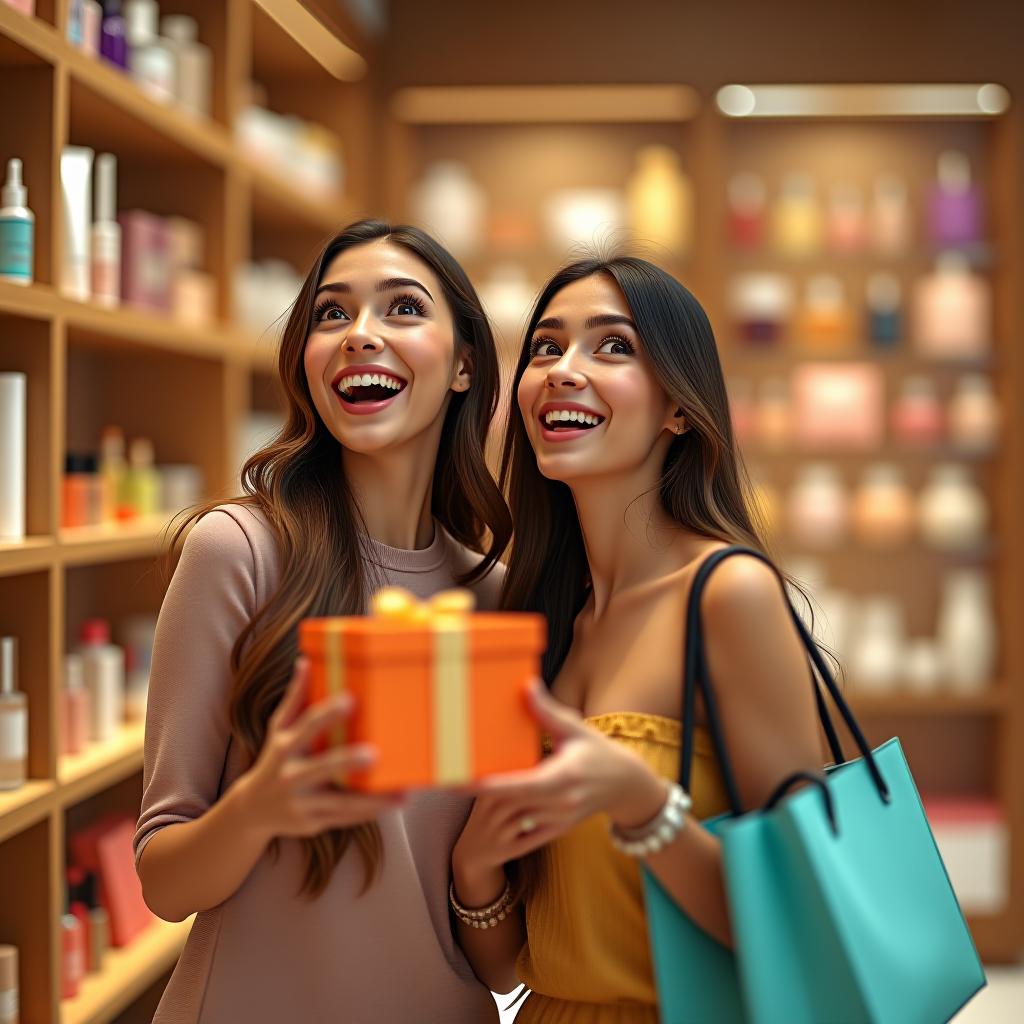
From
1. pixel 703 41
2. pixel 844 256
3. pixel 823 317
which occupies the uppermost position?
pixel 703 41

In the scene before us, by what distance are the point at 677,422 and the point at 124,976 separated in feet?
5.91

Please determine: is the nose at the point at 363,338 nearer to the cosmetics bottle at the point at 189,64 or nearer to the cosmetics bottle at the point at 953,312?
the cosmetics bottle at the point at 189,64

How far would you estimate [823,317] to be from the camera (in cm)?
437

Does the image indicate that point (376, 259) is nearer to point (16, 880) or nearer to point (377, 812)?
point (377, 812)

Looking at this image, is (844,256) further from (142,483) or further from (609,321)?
(609,321)

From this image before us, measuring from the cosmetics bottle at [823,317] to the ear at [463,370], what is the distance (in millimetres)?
2861

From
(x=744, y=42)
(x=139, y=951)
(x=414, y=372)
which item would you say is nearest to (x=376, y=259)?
(x=414, y=372)

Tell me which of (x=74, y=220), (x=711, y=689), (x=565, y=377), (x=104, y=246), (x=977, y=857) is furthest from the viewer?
(x=977, y=857)

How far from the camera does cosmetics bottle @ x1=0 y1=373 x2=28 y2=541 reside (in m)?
2.11

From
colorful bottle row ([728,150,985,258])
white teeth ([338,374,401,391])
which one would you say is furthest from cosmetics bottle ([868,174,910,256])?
white teeth ([338,374,401,391])

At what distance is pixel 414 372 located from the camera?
1608 millimetres

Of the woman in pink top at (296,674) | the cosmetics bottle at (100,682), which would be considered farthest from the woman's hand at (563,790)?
the cosmetics bottle at (100,682)

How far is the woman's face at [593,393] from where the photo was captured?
59.3 inches

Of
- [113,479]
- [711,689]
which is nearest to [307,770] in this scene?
[711,689]
